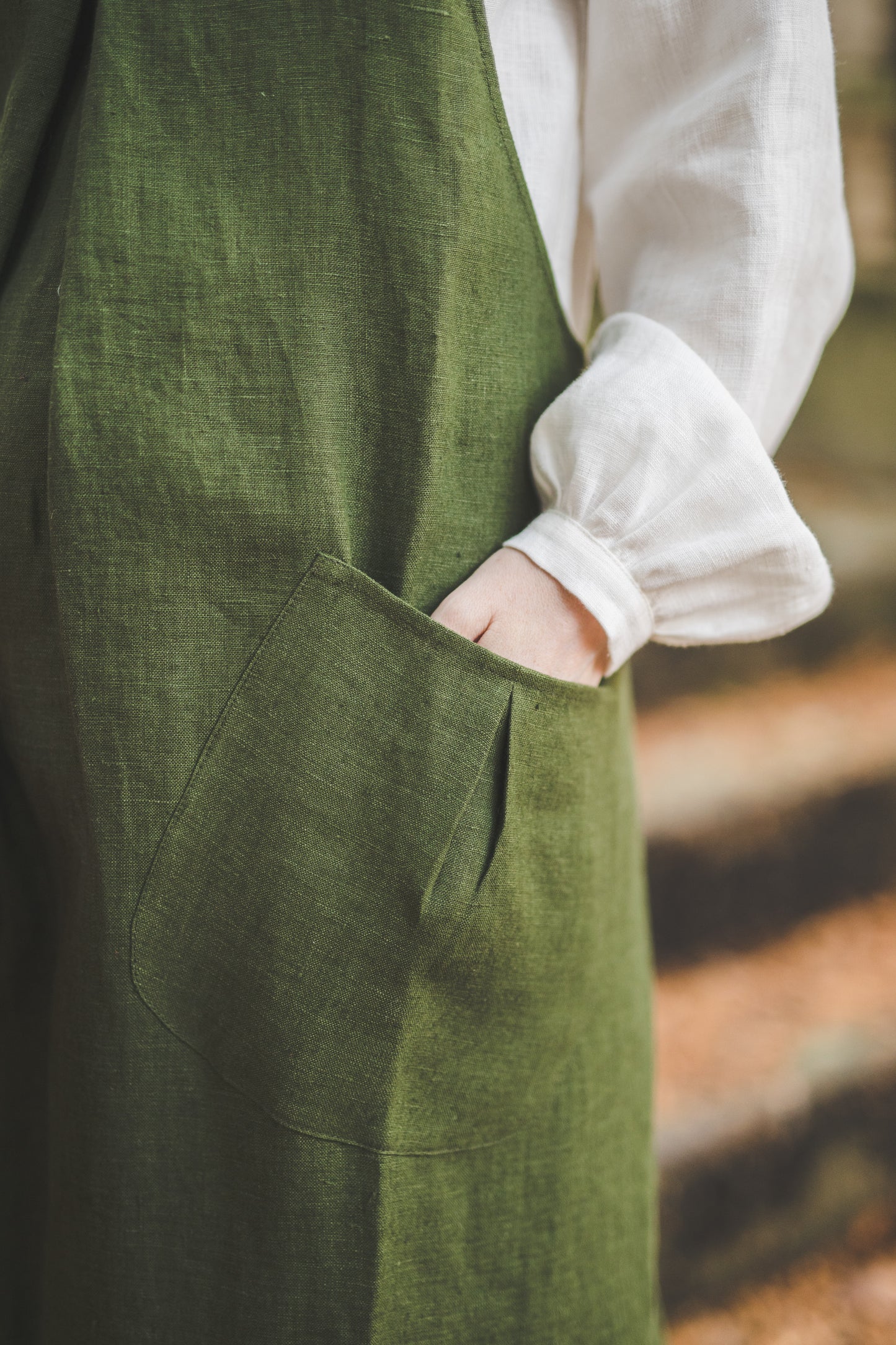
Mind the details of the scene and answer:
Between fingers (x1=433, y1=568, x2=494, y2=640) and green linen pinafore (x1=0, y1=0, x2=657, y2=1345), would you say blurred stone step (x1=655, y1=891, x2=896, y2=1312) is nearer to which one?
green linen pinafore (x1=0, y1=0, x2=657, y2=1345)

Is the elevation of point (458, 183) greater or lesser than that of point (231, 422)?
greater

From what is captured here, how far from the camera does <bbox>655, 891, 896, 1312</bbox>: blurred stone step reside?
4.52 feet

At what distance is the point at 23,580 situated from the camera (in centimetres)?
58

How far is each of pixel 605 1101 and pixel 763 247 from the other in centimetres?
60

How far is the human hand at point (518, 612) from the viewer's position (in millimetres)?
572

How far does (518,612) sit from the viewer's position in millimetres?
575

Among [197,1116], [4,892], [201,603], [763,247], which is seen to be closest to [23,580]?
[201,603]

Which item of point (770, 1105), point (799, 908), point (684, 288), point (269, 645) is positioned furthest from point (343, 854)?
point (799, 908)

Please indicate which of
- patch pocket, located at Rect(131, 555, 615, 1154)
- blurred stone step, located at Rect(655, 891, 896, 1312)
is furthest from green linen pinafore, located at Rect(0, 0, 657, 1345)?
blurred stone step, located at Rect(655, 891, 896, 1312)

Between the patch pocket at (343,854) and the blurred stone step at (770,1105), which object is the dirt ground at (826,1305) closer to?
the blurred stone step at (770,1105)

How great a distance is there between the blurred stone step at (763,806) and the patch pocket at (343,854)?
1029 mm

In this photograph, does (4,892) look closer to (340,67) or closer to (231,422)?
(231,422)

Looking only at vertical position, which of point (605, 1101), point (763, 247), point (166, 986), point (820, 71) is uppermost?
point (820, 71)

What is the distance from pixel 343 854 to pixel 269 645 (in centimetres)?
13
